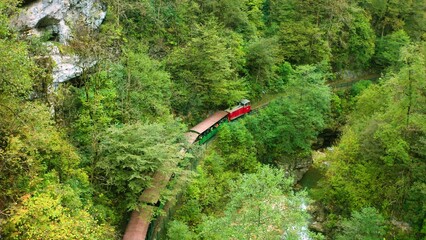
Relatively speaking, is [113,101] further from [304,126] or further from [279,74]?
[279,74]

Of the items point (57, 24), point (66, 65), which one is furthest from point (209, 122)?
point (57, 24)

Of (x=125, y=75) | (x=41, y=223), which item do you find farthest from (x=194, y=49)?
(x=41, y=223)

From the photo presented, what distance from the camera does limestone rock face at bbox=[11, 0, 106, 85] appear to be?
25.7 meters

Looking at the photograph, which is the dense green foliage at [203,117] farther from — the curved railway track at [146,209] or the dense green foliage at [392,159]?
the curved railway track at [146,209]

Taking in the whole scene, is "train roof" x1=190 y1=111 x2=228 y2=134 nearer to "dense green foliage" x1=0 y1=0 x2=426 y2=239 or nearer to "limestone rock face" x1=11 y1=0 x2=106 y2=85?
"dense green foliage" x1=0 y1=0 x2=426 y2=239

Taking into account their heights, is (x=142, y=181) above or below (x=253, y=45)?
above

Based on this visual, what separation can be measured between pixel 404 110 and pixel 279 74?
21.8 metres

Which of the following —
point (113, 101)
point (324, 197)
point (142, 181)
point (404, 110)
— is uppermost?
point (113, 101)

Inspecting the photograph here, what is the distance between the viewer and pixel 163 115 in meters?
31.0

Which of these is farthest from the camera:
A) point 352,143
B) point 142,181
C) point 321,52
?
point 321,52

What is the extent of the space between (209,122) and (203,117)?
1.94m

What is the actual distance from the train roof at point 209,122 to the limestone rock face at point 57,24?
476 inches

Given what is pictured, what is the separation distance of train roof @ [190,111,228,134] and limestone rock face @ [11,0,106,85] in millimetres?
12089

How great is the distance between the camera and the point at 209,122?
37562 millimetres
